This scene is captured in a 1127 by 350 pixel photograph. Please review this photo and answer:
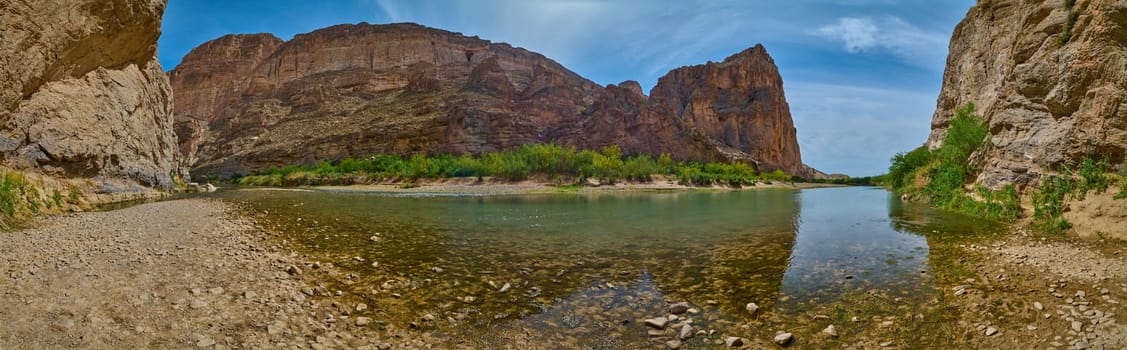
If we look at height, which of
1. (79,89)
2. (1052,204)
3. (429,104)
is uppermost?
(429,104)

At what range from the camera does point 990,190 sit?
1561cm

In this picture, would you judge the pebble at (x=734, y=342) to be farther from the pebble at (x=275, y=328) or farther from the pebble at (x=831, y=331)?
the pebble at (x=275, y=328)

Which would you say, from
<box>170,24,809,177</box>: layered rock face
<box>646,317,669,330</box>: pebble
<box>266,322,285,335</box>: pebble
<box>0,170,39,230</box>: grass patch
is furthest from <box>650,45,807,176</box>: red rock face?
<box>266,322,285,335</box>: pebble

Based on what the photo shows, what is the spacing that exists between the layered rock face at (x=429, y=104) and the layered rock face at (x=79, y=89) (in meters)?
57.1

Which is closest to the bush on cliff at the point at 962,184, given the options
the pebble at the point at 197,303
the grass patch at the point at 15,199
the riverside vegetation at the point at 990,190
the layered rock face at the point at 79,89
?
the riverside vegetation at the point at 990,190

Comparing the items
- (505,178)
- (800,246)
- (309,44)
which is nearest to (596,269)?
(800,246)

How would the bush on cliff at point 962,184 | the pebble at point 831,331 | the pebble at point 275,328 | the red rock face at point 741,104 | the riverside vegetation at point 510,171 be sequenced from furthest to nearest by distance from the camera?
1. the red rock face at point 741,104
2. the riverside vegetation at point 510,171
3. the bush on cliff at point 962,184
4. the pebble at point 831,331
5. the pebble at point 275,328

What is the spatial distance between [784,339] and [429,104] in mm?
96091

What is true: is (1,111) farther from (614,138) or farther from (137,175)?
(614,138)

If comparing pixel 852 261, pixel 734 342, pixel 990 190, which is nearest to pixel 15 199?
pixel 734 342

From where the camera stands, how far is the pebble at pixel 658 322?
5.18m

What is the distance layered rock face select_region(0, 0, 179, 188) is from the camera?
15211 mm

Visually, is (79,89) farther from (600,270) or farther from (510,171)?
(510,171)

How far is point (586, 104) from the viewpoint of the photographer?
358ft
